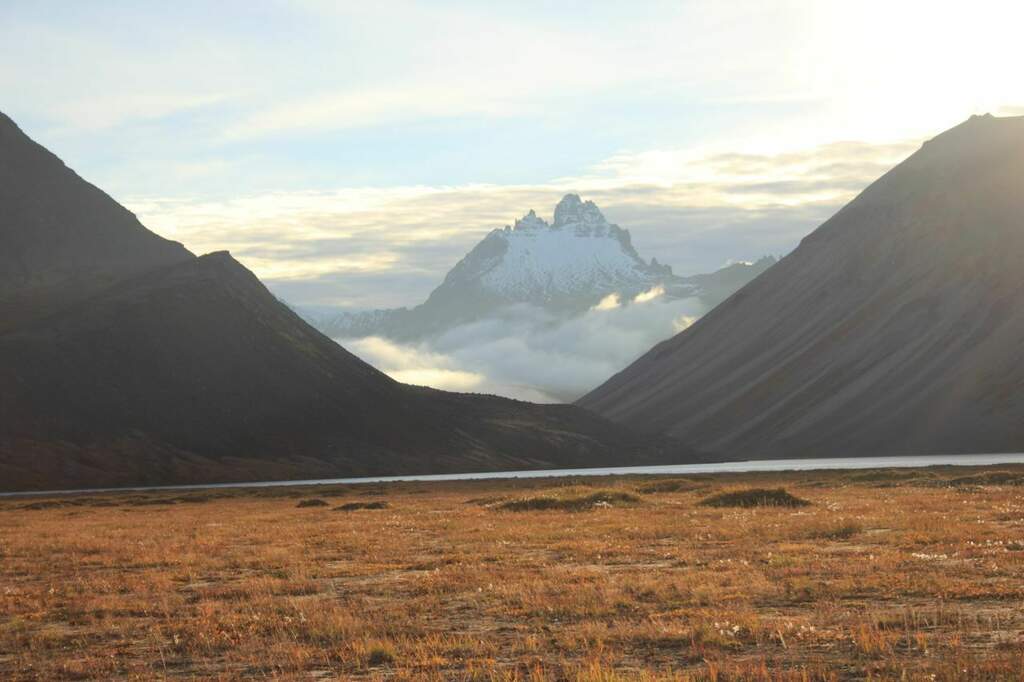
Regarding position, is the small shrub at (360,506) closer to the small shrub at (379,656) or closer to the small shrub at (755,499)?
the small shrub at (755,499)

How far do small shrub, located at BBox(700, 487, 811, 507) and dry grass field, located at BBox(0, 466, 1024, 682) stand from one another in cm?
562

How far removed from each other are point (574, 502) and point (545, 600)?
3860cm

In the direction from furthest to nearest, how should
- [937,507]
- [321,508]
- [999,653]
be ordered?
[321,508] < [937,507] < [999,653]

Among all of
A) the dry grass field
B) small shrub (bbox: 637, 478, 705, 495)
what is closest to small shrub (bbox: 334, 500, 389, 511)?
small shrub (bbox: 637, 478, 705, 495)

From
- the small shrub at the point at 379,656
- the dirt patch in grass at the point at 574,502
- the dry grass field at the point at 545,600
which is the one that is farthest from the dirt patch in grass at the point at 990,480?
the small shrub at the point at 379,656

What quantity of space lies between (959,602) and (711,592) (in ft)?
17.5

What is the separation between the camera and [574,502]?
215ft

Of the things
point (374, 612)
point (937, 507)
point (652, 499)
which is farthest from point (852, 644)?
point (652, 499)

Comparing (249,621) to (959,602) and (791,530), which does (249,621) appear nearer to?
(959,602)

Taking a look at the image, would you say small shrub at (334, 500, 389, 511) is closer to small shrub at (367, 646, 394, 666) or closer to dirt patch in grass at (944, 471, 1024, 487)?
dirt patch in grass at (944, 471, 1024, 487)

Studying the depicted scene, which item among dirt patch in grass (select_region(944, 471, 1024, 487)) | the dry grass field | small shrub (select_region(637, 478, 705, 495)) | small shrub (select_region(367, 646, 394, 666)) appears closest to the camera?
the dry grass field

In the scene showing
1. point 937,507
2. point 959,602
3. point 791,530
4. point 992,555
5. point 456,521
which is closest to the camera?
point 959,602

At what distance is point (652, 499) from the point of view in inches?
2805

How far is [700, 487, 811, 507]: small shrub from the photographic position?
2383 inches
